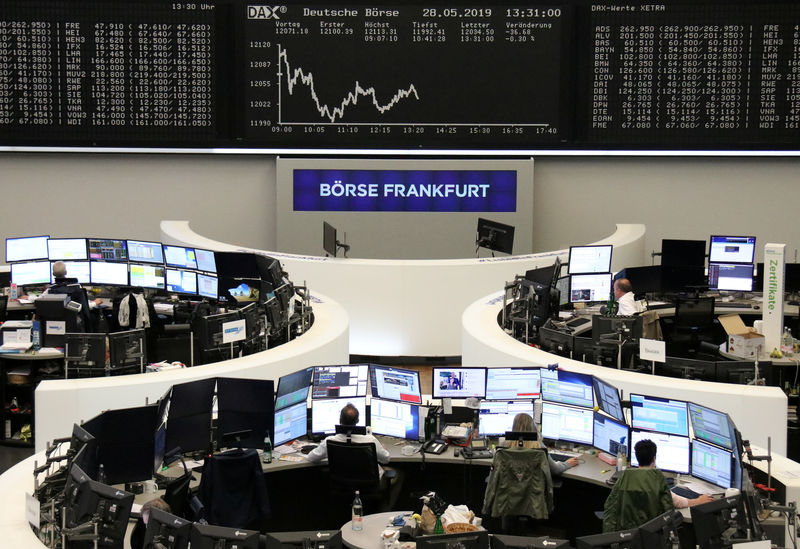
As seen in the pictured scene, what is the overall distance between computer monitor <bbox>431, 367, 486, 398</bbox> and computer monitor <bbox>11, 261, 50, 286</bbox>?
5.44 m

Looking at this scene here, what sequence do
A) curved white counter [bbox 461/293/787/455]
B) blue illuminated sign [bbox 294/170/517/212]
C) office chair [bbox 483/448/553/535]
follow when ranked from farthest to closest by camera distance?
1. blue illuminated sign [bbox 294/170/517/212]
2. curved white counter [bbox 461/293/787/455]
3. office chair [bbox 483/448/553/535]

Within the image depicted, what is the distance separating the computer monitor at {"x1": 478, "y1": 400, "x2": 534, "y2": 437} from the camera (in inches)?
320

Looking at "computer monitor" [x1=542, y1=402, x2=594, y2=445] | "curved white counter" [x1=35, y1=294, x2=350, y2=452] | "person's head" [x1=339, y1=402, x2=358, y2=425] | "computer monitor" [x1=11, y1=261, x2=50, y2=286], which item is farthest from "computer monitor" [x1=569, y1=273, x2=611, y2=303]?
"computer monitor" [x1=11, y1=261, x2=50, y2=286]

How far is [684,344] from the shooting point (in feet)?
36.9

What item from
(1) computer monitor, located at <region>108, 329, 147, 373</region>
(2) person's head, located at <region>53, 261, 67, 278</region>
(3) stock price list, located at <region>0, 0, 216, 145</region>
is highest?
(3) stock price list, located at <region>0, 0, 216, 145</region>

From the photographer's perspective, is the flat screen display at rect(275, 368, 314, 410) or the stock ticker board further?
the stock ticker board

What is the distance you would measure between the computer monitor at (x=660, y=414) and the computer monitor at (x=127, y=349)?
3870 mm

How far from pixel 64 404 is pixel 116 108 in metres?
6.56

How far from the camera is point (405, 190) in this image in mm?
14141

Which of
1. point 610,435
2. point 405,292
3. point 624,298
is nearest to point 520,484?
point 610,435

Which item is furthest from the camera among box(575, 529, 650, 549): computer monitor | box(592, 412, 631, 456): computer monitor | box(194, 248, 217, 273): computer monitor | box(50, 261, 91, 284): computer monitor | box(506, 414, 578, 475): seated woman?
box(50, 261, 91, 284): computer monitor

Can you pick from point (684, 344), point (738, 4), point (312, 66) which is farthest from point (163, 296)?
point (738, 4)

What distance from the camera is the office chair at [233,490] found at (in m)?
7.07

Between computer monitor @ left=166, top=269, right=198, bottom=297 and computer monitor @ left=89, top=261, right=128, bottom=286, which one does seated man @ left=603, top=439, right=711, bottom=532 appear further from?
computer monitor @ left=89, top=261, right=128, bottom=286
